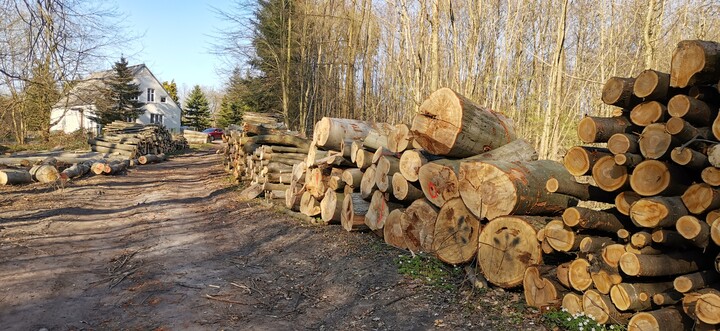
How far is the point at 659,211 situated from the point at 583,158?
2.45 ft

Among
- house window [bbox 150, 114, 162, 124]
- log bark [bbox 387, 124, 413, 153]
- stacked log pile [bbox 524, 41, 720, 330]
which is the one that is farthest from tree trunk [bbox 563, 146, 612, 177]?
house window [bbox 150, 114, 162, 124]

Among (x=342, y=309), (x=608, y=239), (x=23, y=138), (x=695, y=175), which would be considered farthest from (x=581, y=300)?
(x=23, y=138)

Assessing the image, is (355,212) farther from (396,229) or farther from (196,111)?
(196,111)

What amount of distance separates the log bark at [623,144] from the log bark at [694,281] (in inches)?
38.6

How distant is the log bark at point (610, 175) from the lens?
3.55m

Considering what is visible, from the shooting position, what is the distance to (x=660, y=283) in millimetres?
3535

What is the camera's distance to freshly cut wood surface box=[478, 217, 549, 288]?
4.28m

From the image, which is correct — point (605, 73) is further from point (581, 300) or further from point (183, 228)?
point (183, 228)

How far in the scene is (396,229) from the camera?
20.6 ft

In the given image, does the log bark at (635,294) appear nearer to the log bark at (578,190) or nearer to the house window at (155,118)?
the log bark at (578,190)

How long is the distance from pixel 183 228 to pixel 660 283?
7643mm

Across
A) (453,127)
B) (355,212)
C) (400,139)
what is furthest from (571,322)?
(355,212)

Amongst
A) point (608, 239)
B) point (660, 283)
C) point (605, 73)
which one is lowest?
point (660, 283)

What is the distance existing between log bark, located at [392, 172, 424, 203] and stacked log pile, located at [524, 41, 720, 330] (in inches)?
95.3
